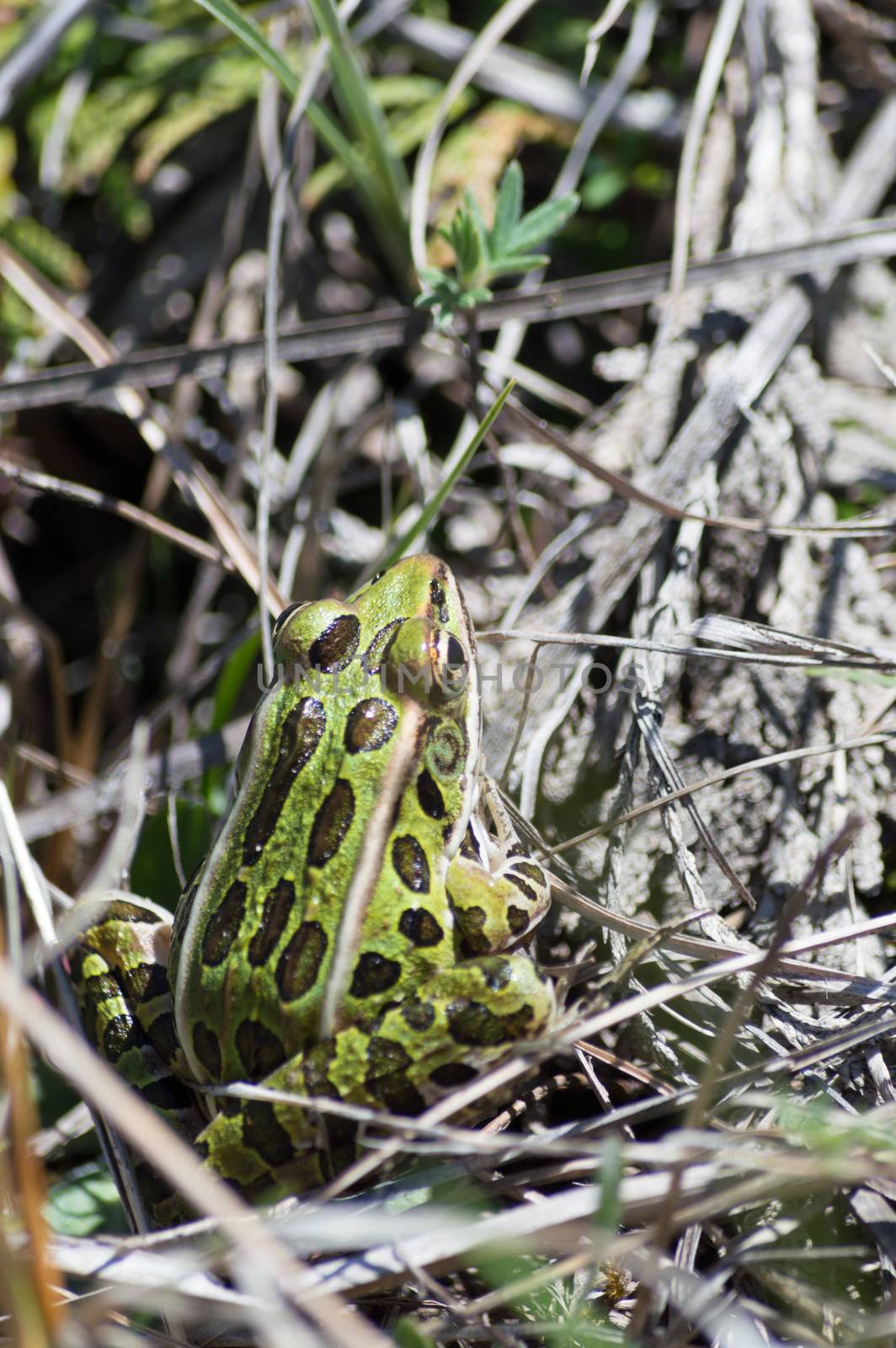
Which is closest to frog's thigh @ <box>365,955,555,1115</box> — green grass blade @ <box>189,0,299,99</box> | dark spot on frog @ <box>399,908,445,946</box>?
dark spot on frog @ <box>399,908,445,946</box>

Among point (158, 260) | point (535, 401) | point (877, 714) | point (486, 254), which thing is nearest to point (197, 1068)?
point (877, 714)

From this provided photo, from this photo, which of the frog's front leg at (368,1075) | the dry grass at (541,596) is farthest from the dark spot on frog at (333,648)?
the frog's front leg at (368,1075)

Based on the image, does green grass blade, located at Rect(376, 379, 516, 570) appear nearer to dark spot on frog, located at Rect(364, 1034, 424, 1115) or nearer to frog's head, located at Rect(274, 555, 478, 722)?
frog's head, located at Rect(274, 555, 478, 722)

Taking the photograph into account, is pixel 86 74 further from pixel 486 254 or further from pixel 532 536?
pixel 532 536

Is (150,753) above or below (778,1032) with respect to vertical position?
above

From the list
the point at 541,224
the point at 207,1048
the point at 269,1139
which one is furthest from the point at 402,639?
the point at 541,224

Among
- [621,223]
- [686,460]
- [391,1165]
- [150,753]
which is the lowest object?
[391,1165]

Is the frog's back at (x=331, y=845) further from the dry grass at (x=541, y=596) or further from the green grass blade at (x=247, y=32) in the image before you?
the green grass blade at (x=247, y=32)
